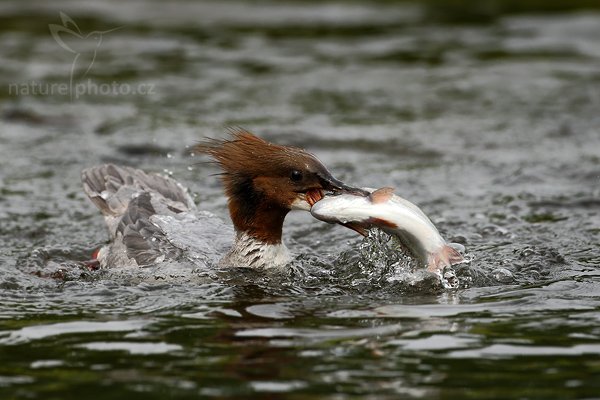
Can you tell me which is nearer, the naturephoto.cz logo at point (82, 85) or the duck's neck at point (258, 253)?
the duck's neck at point (258, 253)

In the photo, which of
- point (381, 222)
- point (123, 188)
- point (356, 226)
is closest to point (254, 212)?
point (356, 226)

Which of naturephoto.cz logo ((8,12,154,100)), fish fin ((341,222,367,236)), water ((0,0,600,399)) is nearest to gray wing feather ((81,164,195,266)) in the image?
water ((0,0,600,399))

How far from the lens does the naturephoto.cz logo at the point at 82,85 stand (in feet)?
49.1

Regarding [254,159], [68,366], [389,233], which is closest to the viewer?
[68,366]

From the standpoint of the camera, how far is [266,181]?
25.7ft

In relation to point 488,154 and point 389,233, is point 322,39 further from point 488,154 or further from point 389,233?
point 389,233

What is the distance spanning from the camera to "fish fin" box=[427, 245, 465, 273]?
23.5ft

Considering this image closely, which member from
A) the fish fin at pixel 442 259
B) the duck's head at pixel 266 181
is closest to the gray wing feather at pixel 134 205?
the duck's head at pixel 266 181

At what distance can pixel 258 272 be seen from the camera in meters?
8.02

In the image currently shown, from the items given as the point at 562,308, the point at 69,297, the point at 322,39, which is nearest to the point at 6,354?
the point at 69,297

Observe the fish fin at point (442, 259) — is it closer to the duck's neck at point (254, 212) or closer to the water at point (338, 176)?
the water at point (338, 176)

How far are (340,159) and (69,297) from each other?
527 centimetres

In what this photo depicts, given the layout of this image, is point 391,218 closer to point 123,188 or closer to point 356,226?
point 356,226

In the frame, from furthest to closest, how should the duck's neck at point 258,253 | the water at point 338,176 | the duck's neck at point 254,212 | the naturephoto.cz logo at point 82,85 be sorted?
the naturephoto.cz logo at point 82,85 < the duck's neck at point 258,253 < the duck's neck at point 254,212 < the water at point 338,176
